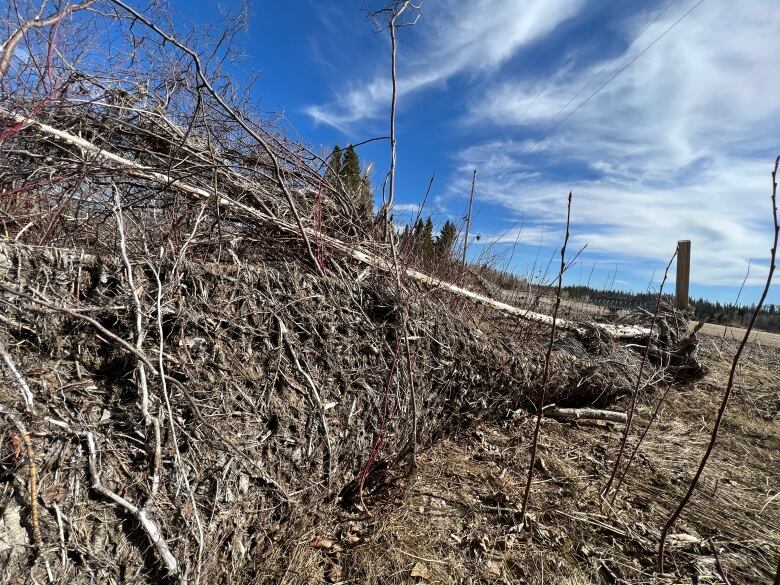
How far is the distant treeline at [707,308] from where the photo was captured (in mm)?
6985

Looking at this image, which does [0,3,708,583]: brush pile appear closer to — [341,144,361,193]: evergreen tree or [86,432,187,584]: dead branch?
[86,432,187,584]: dead branch

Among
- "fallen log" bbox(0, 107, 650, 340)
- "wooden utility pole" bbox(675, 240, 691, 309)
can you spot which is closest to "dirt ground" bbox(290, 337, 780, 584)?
"fallen log" bbox(0, 107, 650, 340)

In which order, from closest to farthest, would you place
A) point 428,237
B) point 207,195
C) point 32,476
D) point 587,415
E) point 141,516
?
point 32,476 → point 141,516 → point 207,195 → point 587,415 → point 428,237

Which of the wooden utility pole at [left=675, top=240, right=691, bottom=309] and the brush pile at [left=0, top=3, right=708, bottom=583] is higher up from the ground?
the wooden utility pole at [left=675, top=240, right=691, bottom=309]

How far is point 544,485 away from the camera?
2.60 metres

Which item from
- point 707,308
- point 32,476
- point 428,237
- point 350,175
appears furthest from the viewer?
point 707,308

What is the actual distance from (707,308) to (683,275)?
2443 cm

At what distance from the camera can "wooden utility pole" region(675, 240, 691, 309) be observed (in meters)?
5.99

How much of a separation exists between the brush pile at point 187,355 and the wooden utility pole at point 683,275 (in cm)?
447

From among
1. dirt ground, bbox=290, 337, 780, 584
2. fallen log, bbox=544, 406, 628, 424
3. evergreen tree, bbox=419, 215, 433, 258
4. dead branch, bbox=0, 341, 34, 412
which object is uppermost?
evergreen tree, bbox=419, 215, 433, 258

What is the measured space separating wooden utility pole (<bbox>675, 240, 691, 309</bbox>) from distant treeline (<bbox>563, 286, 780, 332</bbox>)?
18 centimetres

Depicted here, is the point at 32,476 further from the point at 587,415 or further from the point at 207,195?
the point at 587,415

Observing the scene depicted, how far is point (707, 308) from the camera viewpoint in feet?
79.5

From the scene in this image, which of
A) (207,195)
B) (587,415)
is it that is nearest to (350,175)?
(207,195)
